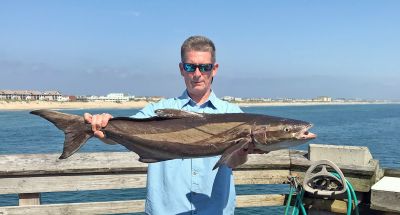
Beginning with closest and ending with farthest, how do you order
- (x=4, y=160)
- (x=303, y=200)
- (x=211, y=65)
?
(x=211, y=65), (x=4, y=160), (x=303, y=200)

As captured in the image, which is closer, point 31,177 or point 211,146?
point 211,146

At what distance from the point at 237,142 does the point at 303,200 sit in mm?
2555

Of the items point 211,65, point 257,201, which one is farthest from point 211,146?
point 257,201

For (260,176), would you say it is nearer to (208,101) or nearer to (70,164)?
(208,101)

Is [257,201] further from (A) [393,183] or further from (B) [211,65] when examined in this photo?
(B) [211,65]

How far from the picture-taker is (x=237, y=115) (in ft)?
11.9

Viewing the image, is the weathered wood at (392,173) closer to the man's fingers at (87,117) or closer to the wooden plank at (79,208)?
the wooden plank at (79,208)

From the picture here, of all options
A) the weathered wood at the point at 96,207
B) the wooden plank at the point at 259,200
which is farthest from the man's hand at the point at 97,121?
the wooden plank at the point at 259,200

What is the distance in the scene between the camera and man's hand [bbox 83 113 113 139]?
3762 millimetres

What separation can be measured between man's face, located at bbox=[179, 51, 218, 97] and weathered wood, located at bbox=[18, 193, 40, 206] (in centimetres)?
261

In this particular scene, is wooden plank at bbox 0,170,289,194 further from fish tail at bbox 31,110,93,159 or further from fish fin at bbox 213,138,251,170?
fish fin at bbox 213,138,251,170

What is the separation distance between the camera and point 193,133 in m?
3.60

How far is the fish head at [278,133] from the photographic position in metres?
3.48

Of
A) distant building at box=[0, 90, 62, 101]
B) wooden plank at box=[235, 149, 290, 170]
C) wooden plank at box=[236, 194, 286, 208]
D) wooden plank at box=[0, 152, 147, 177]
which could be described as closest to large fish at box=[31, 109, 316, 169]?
wooden plank at box=[0, 152, 147, 177]
